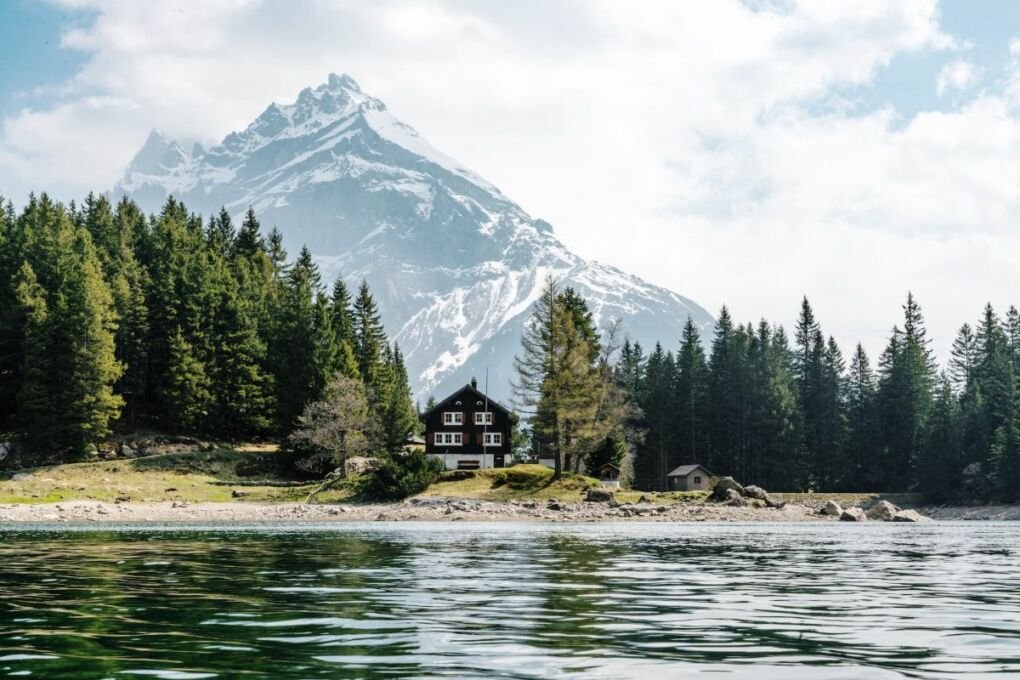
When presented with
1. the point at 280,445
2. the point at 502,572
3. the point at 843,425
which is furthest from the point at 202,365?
the point at 502,572

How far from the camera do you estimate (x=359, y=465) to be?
323 feet

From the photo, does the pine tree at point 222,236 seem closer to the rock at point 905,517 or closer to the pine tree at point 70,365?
the pine tree at point 70,365

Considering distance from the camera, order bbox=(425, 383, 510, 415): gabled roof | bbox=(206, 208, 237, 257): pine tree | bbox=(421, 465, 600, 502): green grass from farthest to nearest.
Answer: bbox=(206, 208, 237, 257): pine tree → bbox=(425, 383, 510, 415): gabled roof → bbox=(421, 465, 600, 502): green grass

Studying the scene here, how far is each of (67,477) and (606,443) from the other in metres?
50.1

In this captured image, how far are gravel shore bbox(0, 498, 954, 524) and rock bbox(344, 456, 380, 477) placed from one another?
14926mm

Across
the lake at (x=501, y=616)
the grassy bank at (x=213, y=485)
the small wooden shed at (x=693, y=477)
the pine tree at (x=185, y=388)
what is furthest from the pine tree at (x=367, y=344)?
the lake at (x=501, y=616)

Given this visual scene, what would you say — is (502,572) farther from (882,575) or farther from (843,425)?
(843,425)

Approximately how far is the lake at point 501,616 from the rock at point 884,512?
51845mm

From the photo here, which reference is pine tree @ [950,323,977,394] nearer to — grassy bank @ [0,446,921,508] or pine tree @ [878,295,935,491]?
pine tree @ [878,295,935,491]

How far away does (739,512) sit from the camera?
78.0m

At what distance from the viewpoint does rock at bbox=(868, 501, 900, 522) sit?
79375mm

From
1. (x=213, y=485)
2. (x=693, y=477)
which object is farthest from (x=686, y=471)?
(x=213, y=485)

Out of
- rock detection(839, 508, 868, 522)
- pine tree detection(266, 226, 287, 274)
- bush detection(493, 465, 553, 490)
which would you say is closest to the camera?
rock detection(839, 508, 868, 522)

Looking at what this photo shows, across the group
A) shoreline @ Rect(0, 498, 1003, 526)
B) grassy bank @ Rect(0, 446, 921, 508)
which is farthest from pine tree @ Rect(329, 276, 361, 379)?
shoreline @ Rect(0, 498, 1003, 526)
